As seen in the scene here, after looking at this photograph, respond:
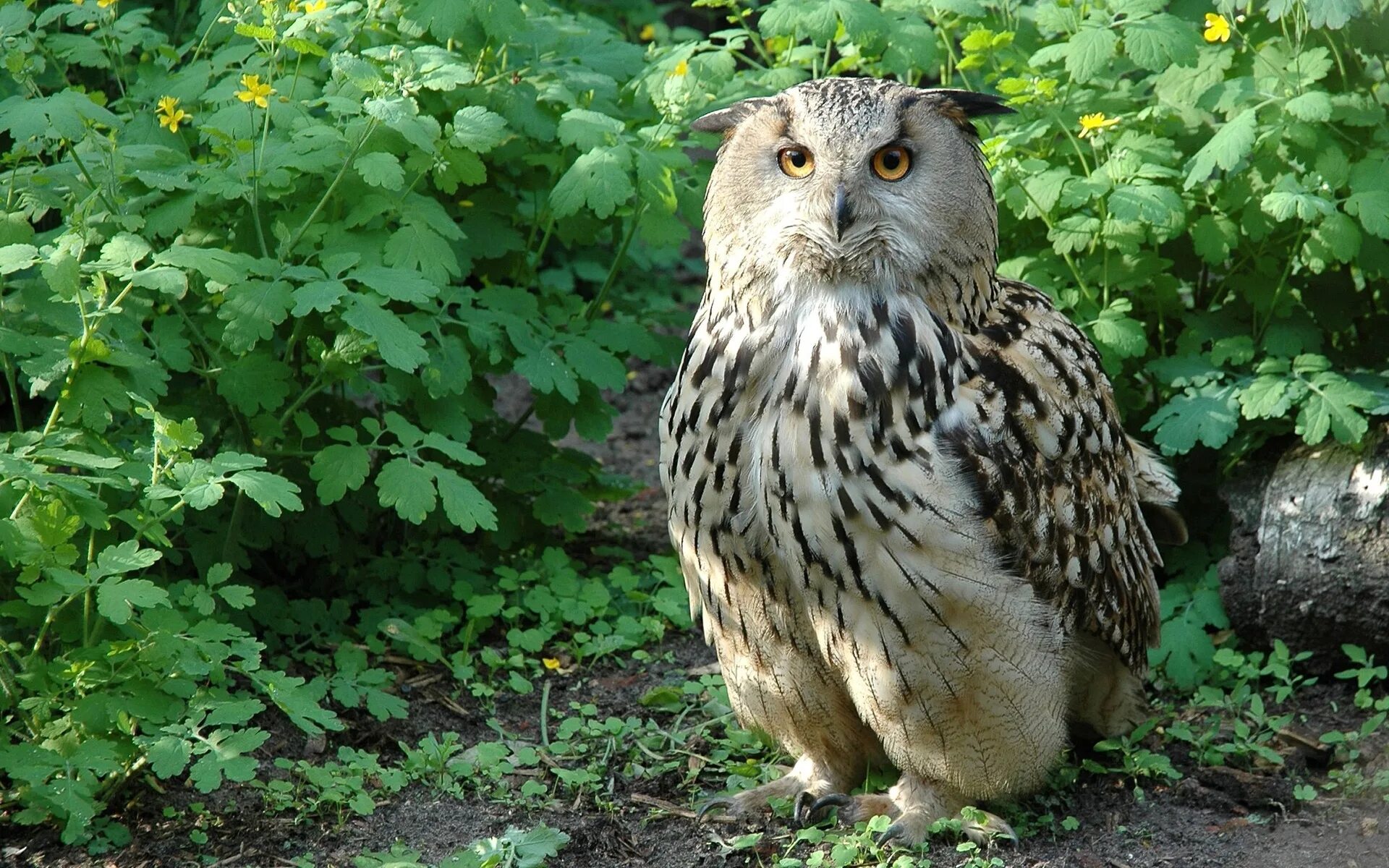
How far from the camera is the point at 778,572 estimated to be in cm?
296

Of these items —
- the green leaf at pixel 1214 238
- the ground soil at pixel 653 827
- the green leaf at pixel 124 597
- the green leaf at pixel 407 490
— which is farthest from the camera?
the green leaf at pixel 1214 238

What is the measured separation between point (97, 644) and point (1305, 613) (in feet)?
9.87

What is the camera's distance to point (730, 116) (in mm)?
3074

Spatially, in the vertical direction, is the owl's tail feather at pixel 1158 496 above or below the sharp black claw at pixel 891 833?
above

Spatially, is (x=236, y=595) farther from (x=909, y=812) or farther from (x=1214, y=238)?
(x=1214, y=238)

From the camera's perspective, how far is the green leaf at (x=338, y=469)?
3424 millimetres

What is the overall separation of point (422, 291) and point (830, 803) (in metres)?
1.51

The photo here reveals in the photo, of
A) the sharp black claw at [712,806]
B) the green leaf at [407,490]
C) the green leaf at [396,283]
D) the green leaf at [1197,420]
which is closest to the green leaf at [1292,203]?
the green leaf at [1197,420]

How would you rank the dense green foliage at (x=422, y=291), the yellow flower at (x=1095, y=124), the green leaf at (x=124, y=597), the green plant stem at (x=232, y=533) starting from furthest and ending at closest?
the yellow flower at (x=1095, y=124)
the green plant stem at (x=232, y=533)
the dense green foliage at (x=422, y=291)
the green leaf at (x=124, y=597)

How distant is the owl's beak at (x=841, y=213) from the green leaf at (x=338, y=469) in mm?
1318

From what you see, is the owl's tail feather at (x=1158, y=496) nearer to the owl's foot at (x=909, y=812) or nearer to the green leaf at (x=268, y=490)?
the owl's foot at (x=909, y=812)

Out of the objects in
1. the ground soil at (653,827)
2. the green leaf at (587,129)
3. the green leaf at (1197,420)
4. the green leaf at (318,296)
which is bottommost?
→ the ground soil at (653,827)

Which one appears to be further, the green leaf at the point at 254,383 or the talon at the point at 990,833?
the green leaf at the point at 254,383

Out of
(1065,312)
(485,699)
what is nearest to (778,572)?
(485,699)
